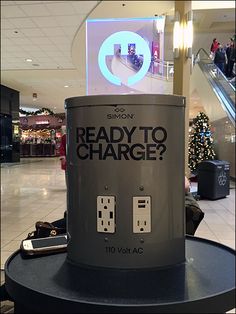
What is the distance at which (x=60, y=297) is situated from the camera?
69 centimetres

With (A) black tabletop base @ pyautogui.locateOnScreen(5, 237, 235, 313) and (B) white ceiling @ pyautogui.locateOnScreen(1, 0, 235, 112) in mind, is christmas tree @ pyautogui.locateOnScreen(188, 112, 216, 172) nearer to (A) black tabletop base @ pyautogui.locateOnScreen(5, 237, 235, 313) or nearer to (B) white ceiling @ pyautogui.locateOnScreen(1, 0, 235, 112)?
(B) white ceiling @ pyautogui.locateOnScreen(1, 0, 235, 112)

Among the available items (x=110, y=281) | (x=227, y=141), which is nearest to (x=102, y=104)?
(x=110, y=281)

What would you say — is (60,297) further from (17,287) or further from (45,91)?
(45,91)

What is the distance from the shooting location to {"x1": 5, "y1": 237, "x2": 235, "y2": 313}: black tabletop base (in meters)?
0.67

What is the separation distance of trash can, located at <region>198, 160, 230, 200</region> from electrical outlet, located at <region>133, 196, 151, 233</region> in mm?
6642

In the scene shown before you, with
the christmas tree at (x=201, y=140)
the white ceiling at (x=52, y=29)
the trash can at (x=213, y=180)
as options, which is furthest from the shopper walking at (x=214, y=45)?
the trash can at (x=213, y=180)

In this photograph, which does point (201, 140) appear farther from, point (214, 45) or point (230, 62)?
point (214, 45)

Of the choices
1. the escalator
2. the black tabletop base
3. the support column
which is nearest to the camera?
the black tabletop base

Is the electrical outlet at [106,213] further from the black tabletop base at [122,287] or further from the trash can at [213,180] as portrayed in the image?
the trash can at [213,180]

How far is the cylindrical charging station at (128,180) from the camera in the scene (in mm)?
810

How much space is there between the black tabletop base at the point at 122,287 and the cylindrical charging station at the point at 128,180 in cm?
4

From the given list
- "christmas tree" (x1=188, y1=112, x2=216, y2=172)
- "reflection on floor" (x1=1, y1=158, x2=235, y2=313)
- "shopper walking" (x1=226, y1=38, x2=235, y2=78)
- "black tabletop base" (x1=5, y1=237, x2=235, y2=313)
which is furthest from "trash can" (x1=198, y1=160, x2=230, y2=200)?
"black tabletop base" (x1=5, y1=237, x2=235, y2=313)

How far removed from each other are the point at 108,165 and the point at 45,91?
17.5m

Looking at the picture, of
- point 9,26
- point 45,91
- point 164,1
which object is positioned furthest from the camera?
point 45,91
